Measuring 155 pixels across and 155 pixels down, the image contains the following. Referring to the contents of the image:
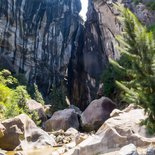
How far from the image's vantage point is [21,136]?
2202cm

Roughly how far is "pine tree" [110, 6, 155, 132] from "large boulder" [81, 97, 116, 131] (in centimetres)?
2148

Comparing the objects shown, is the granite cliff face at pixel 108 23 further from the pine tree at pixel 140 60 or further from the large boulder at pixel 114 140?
the pine tree at pixel 140 60

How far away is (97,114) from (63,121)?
4.04 meters

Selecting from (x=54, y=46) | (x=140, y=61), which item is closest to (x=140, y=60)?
(x=140, y=61)

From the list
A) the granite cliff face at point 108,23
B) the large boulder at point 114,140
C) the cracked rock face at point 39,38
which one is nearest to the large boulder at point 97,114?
the large boulder at point 114,140

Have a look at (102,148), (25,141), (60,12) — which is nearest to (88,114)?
(25,141)

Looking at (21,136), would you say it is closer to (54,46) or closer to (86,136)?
(86,136)

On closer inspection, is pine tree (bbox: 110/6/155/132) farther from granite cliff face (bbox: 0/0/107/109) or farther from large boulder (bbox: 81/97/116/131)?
granite cliff face (bbox: 0/0/107/109)

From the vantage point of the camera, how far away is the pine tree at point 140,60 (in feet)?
30.9

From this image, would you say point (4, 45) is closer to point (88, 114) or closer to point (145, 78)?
point (88, 114)

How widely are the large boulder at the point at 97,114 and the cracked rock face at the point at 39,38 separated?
27.0 meters

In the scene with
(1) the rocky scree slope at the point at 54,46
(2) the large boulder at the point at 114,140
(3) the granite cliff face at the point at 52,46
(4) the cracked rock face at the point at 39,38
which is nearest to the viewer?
(2) the large boulder at the point at 114,140

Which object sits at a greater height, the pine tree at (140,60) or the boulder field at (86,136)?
the pine tree at (140,60)

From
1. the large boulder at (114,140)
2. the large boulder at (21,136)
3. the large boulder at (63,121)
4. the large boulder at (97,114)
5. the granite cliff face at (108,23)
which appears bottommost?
the large boulder at (63,121)
